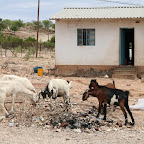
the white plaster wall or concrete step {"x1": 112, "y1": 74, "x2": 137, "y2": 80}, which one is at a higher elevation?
the white plaster wall

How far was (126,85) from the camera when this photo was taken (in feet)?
47.5

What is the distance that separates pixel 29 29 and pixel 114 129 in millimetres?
62593

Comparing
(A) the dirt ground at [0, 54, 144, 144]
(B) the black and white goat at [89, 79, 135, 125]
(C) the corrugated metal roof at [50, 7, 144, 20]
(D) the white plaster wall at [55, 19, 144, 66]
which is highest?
(C) the corrugated metal roof at [50, 7, 144, 20]

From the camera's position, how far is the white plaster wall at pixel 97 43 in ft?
55.1

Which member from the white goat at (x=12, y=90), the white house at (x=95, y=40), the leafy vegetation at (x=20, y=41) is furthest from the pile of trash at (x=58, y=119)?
the leafy vegetation at (x=20, y=41)

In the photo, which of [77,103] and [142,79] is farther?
[142,79]

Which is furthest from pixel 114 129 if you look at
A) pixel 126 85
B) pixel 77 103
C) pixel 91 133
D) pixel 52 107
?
pixel 126 85

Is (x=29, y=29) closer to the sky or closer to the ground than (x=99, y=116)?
closer to the sky

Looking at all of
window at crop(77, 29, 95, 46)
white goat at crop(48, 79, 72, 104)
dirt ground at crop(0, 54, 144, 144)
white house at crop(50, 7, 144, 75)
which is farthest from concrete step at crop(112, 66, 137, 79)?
white goat at crop(48, 79, 72, 104)

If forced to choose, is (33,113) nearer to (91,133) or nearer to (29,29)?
(91,133)

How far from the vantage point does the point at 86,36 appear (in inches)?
674

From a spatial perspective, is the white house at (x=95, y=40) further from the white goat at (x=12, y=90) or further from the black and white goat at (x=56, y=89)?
the white goat at (x=12, y=90)

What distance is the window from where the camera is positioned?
56.3 feet

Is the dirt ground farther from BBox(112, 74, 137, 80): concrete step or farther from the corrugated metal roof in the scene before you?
the corrugated metal roof
